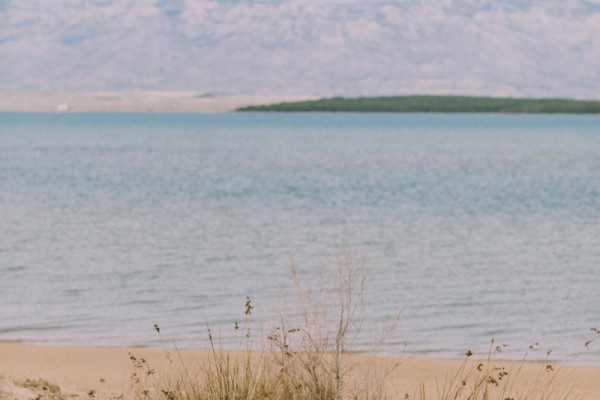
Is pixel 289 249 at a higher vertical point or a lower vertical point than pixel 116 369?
lower

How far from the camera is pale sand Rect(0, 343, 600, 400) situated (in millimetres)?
10961

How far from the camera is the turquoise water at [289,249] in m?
16.3

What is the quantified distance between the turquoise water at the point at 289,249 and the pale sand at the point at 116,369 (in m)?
0.65

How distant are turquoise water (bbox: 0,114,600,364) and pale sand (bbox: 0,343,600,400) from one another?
2.12 feet

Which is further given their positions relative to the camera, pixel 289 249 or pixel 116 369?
pixel 289 249

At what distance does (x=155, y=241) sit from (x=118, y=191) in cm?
1673

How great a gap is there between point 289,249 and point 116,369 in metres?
12.6

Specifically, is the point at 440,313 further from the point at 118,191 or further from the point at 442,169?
the point at 442,169

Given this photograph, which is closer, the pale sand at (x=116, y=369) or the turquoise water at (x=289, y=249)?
the pale sand at (x=116, y=369)

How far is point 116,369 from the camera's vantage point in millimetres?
12539

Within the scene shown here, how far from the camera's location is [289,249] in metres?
25.0

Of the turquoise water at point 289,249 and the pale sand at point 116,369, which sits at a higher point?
the pale sand at point 116,369

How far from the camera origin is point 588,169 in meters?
61.7

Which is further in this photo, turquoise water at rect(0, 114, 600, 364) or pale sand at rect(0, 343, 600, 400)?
turquoise water at rect(0, 114, 600, 364)
